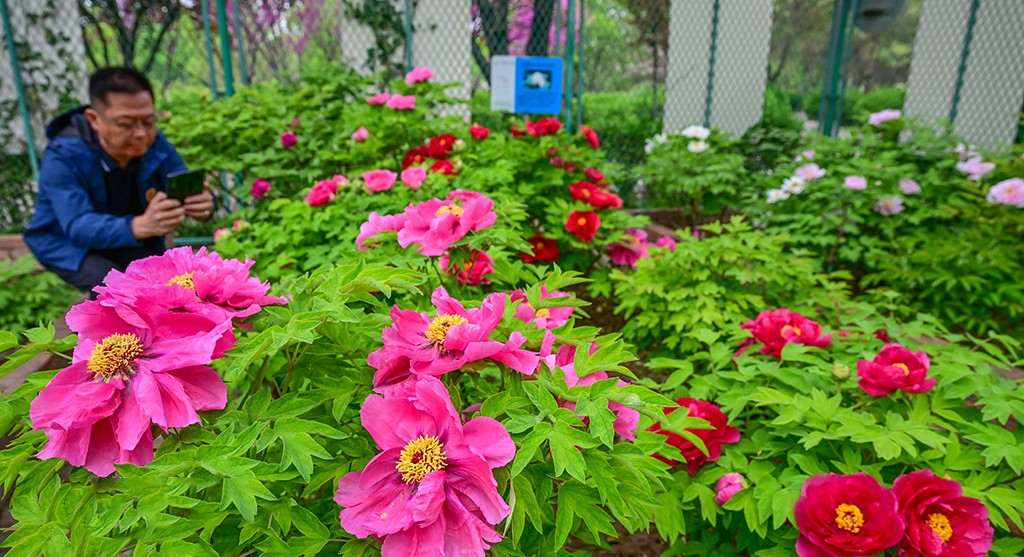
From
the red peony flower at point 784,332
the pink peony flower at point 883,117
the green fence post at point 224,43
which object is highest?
the green fence post at point 224,43

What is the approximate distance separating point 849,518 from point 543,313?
24.2 inches

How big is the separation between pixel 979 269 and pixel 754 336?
1.95 m

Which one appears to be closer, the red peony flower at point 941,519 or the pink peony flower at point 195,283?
the pink peony flower at point 195,283

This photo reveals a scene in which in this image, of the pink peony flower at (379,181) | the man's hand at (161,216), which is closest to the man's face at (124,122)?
the man's hand at (161,216)

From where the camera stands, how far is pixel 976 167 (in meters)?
3.22

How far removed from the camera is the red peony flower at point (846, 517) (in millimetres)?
994

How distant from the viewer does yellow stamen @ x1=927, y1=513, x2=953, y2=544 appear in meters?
1.01

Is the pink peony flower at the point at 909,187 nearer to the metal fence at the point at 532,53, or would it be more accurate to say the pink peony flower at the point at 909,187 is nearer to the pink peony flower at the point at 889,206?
the pink peony flower at the point at 889,206

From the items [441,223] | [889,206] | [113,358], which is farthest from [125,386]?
[889,206]

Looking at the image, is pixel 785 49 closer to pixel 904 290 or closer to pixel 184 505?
pixel 904 290

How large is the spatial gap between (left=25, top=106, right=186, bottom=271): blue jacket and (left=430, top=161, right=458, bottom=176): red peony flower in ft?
4.08

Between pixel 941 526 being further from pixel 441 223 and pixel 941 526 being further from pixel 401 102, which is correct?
pixel 401 102

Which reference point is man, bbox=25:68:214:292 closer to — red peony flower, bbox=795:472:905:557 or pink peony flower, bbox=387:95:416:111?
pink peony flower, bbox=387:95:416:111

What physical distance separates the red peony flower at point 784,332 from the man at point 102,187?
6.77ft
